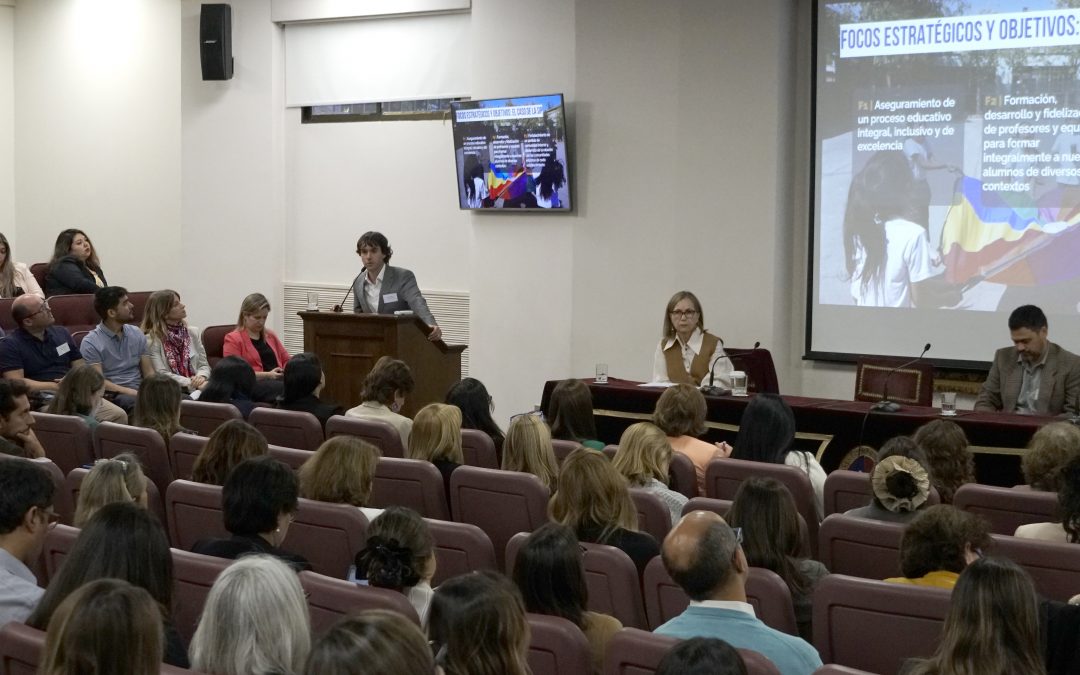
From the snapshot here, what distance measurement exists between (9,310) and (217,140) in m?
2.99

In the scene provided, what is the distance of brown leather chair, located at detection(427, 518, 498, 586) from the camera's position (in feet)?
12.0

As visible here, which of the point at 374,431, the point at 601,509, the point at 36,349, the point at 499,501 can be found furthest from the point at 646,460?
the point at 36,349

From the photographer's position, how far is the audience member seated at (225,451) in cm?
445

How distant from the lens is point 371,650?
177cm

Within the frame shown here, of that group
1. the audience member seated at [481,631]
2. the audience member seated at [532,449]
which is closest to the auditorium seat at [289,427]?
the audience member seated at [532,449]

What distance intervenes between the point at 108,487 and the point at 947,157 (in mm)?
5960

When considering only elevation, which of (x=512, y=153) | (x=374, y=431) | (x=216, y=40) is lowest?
(x=374, y=431)

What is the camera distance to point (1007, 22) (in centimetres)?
766

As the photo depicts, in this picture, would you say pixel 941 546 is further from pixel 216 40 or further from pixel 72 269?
pixel 216 40

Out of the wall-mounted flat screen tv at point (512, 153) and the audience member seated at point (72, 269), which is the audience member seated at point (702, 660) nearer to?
the wall-mounted flat screen tv at point (512, 153)

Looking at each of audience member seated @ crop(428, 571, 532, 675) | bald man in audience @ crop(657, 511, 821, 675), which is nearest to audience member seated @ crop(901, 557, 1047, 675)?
bald man in audience @ crop(657, 511, 821, 675)

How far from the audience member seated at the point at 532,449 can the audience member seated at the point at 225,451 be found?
0.92 m

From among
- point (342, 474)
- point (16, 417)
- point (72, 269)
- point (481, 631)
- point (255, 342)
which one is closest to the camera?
point (481, 631)

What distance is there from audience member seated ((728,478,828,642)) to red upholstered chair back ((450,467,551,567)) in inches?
40.9
